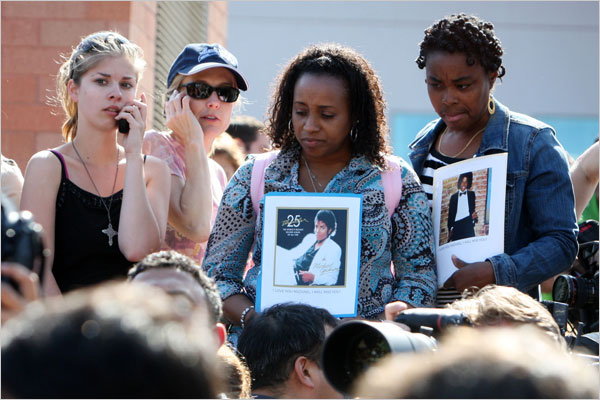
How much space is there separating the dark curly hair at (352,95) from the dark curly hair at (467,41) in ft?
0.87

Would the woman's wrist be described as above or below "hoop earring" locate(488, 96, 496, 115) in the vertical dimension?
below

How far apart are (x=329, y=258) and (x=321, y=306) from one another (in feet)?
0.53

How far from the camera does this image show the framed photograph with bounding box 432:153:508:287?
3221 millimetres

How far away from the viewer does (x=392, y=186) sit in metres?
3.31

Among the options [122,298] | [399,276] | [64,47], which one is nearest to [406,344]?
[122,298]

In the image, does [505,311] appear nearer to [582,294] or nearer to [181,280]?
[181,280]

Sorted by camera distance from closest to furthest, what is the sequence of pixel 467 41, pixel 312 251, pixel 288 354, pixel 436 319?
pixel 436 319 < pixel 288 354 < pixel 312 251 < pixel 467 41

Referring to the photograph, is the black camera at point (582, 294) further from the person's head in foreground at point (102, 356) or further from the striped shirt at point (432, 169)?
the person's head in foreground at point (102, 356)

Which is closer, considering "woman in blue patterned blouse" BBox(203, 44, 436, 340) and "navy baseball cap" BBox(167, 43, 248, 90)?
"woman in blue patterned blouse" BBox(203, 44, 436, 340)

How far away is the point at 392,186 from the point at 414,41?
12130 millimetres

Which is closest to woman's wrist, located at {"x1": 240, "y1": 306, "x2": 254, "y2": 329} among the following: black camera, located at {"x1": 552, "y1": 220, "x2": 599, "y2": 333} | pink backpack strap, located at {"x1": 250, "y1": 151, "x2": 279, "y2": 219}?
pink backpack strap, located at {"x1": 250, "y1": 151, "x2": 279, "y2": 219}

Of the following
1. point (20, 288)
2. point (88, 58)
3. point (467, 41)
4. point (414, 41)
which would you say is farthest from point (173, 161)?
point (414, 41)

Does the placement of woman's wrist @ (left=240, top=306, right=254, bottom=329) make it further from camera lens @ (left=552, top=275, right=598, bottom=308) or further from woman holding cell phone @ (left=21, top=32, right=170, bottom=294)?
camera lens @ (left=552, top=275, right=598, bottom=308)

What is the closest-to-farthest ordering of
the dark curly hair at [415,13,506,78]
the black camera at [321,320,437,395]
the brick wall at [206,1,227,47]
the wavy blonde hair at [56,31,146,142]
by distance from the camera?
the black camera at [321,320,437,395], the dark curly hair at [415,13,506,78], the wavy blonde hair at [56,31,146,142], the brick wall at [206,1,227,47]
